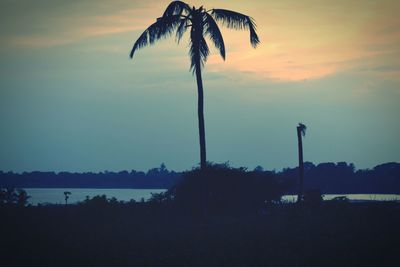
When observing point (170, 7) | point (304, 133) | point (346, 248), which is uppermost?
point (170, 7)

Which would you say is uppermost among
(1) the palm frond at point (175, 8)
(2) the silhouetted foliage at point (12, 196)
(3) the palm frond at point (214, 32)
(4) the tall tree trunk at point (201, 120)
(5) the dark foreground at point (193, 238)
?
(1) the palm frond at point (175, 8)

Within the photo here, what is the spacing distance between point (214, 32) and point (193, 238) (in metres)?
10.2

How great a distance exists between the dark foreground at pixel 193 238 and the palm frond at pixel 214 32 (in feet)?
29.5

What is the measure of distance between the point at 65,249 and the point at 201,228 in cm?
718

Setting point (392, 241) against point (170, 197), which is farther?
point (170, 197)

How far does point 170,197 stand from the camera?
31.7m

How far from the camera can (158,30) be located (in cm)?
2292

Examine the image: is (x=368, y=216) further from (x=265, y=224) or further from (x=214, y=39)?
(x=214, y=39)

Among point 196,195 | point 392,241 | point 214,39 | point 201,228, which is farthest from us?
point 196,195

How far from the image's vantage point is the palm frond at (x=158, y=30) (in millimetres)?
22844

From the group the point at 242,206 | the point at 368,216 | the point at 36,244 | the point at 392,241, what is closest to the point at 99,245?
the point at 36,244

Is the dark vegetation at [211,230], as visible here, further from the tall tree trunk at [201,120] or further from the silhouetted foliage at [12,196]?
the silhouetted foliage at [12,196]

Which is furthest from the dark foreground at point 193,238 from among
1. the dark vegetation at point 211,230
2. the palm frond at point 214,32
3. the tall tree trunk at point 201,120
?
the palm frond at point 214,32

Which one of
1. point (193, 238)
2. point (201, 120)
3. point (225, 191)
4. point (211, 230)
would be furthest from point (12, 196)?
point (193, 238)
